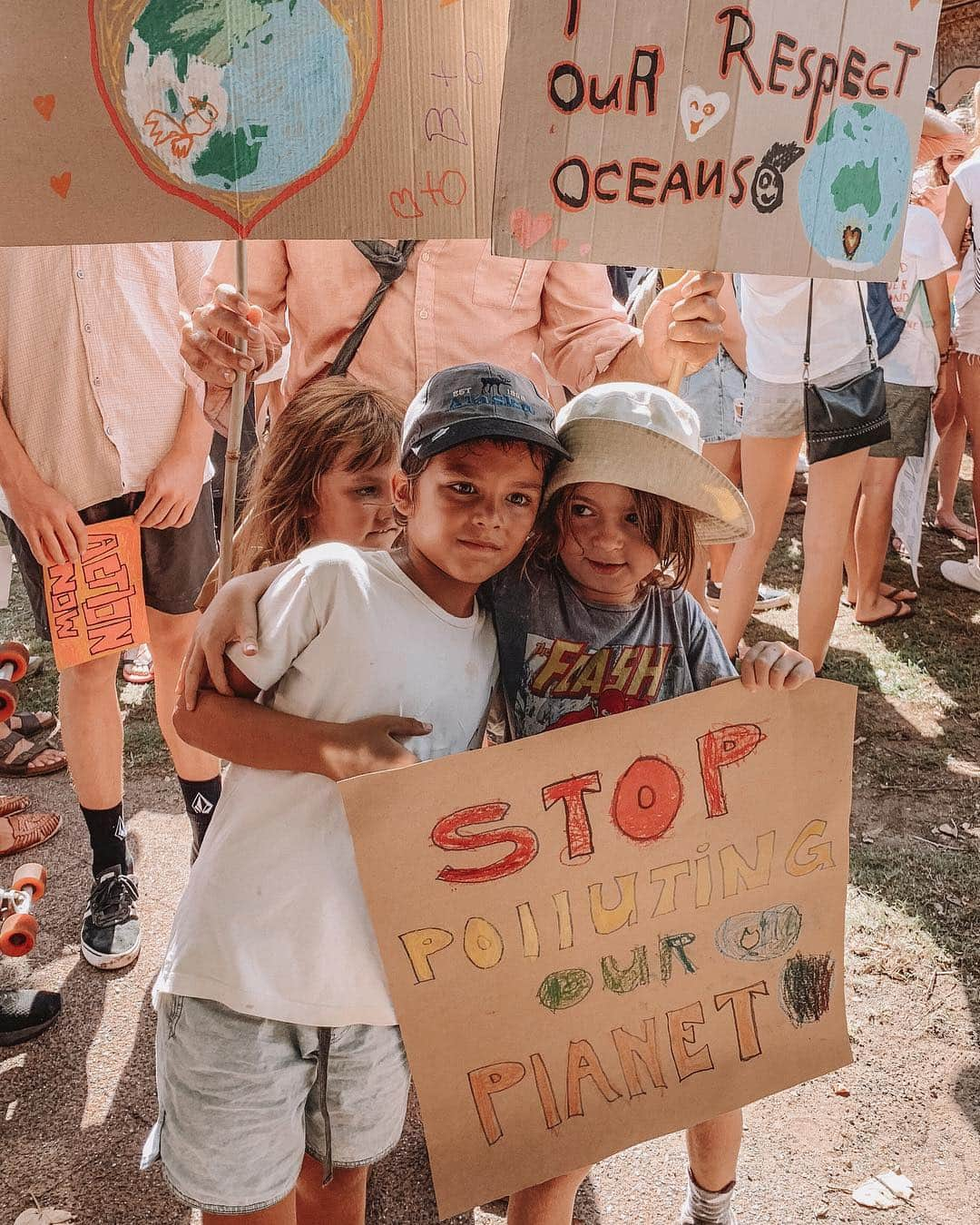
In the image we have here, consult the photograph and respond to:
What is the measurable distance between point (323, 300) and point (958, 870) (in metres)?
2.16

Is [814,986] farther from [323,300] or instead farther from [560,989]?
[323,300]

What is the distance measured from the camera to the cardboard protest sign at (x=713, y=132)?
48.5 inches

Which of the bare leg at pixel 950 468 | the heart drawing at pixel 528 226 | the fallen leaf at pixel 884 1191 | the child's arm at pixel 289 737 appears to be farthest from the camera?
the bare leg at pixel 950 468

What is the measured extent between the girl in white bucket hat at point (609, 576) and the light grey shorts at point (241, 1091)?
1.22 feet

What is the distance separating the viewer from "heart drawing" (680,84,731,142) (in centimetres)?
129

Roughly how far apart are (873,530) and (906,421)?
469mm

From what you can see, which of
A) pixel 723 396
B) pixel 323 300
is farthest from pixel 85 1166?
pixel 723 396

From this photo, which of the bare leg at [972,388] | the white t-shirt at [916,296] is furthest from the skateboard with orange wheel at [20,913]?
the bare leg at [972,388]

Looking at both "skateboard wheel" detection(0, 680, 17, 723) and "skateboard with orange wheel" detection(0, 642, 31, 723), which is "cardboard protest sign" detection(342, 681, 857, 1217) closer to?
"skateboard wheel" detection(0, 680, 17, 723)

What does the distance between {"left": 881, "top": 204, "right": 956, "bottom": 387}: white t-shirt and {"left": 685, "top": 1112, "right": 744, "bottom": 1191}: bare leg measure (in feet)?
10.5

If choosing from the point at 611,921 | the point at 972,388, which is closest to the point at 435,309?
the point at 611,921

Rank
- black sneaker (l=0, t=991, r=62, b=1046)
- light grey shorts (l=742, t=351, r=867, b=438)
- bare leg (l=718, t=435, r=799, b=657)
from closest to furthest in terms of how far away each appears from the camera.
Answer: black sneaker (l=0, t=991, r=62, b=1046), light grey shorts (l=742, t=351, r=867, b=438), bare leg (l=718, t=435, r=799, b=657)

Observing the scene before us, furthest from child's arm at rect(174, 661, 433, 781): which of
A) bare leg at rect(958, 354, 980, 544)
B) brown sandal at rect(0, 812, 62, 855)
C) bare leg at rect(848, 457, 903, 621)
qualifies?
bare leg at rect(958, 354, 980, 544)

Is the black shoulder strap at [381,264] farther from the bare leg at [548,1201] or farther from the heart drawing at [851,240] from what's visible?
the bare leg at [548,1201]
